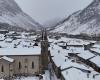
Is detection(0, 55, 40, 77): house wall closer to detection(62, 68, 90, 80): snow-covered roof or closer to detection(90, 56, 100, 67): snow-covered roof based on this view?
detection(62, 68, 90, 80): snow-covered roof

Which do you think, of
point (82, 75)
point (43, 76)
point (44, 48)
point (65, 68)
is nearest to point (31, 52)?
point (44, 48)

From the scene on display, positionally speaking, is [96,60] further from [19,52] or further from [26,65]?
[19,52]

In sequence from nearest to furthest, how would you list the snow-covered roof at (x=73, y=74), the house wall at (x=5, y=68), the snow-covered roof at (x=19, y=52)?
the snow-covered roof at (x=73, y=74) → the house wall at (x=5, y=68) → the snow-covered roof at (x=19, y=52)

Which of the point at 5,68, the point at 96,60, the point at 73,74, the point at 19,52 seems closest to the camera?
the point at 73,74

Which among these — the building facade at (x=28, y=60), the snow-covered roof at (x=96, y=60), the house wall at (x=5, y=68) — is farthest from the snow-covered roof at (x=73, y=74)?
the house wall at (x=5, y=68)

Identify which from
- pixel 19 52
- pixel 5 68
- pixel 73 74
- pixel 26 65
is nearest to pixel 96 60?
pixel 26 65

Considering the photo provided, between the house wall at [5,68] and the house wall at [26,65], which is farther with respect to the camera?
the house wall at [26,65]

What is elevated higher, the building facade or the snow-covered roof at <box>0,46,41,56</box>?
the snow-covered roof at <box>0,46,41,56</box>

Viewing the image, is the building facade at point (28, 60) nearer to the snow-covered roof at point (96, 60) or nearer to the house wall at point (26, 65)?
the house wall at point (26, 65)

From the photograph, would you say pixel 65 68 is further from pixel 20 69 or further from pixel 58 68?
pixel 20 69

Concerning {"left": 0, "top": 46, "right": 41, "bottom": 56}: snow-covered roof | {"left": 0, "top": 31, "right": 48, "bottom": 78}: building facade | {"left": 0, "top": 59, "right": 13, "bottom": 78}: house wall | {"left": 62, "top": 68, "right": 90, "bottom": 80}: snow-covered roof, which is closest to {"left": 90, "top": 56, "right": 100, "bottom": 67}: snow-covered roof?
{"left": 0, "top": 31, "right": 48, "bottom": 78}: building facade

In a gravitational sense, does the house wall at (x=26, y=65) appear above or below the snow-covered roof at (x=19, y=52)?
below

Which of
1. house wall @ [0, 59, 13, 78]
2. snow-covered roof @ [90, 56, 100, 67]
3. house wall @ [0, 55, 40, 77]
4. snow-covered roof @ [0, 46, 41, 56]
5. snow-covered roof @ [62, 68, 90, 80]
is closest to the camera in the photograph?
snow-covered roof @ [62, 68, 90, 80]
